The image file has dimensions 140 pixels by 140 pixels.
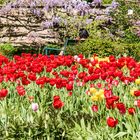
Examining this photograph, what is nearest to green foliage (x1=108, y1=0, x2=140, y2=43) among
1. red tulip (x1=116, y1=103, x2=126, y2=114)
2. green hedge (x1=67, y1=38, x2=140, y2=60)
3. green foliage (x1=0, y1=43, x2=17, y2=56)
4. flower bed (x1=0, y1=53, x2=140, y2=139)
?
green foliage (x1=0, y1=43, x2=17, y2=56)

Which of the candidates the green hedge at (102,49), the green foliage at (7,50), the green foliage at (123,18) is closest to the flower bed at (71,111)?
the green hedge at (102,49)

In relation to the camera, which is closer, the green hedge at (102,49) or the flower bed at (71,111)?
the flower bed at (71,111)

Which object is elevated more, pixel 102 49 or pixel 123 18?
pixel 102 49

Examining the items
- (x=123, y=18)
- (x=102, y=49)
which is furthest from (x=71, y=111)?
(x=123, y=18)

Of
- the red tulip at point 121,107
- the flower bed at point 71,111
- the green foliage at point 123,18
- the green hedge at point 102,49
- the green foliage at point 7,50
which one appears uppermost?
the red tulip at point 121,107

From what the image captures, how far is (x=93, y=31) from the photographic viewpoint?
19047 millimetres

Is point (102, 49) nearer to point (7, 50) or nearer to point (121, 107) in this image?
point (7, 50)

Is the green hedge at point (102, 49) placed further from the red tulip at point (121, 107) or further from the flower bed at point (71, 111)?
the red tulip at point (121, 107)

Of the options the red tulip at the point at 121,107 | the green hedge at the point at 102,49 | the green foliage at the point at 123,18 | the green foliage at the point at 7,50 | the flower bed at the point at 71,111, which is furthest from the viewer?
the green foliage at the point at 123,18

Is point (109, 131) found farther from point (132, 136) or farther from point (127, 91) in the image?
point (127, 91)

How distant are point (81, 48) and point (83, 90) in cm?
732

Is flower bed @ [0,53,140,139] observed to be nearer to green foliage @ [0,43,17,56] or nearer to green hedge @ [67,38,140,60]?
green hedge @ [67,38,140,60]

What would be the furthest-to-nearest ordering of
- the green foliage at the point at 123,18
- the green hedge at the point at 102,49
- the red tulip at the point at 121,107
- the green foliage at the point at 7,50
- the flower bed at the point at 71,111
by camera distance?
1. the green foliage at the point at 123,18
2. the green foliage at the point at 7,50
3. the green hedge at the point at 102,49
4. the flower bed at the point at 71,111
5. the red tulip at the point at 121,107

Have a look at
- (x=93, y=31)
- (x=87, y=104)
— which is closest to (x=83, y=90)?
(x=87, y=104)
